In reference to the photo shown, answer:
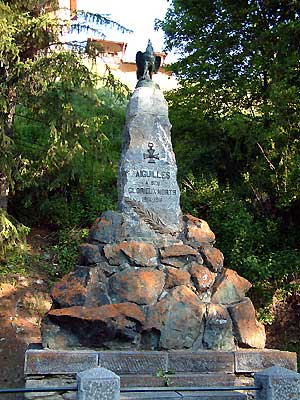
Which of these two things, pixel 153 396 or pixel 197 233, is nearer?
pixel 153 396

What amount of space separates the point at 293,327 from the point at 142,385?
6998 mm

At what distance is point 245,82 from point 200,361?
981 cm

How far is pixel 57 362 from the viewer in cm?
541

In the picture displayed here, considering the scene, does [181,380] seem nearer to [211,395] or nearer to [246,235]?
[211,395]

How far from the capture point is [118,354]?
5539mm

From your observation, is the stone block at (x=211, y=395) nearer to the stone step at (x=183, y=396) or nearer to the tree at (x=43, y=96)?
the stone step at (x=183, y=396)

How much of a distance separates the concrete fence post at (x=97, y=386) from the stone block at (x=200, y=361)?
1825 millimetres

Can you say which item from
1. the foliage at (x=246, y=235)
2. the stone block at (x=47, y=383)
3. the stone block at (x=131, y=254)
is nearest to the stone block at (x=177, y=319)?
the stone block at (x=131, y=254)

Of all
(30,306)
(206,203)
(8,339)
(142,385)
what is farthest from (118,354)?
(206,203)

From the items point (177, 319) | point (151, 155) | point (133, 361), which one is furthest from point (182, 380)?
point (151, 155)

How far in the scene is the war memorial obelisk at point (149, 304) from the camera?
559 cm

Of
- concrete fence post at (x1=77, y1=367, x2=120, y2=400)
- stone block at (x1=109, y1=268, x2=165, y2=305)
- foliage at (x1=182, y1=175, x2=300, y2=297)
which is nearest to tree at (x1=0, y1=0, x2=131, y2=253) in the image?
foliage at (x1=182, y1=175, x2=300, y2=297)

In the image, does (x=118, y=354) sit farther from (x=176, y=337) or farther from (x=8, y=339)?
(x=8, y=339)

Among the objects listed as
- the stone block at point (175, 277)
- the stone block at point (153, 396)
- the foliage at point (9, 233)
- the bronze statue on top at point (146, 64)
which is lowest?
the stone block at point (153, 396)
